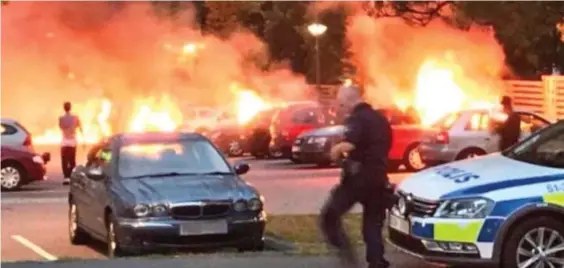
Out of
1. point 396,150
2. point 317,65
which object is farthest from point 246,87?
point 396,150

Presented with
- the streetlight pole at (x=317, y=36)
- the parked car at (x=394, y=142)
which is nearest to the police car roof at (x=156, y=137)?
the parked car at (x=394, y=142)

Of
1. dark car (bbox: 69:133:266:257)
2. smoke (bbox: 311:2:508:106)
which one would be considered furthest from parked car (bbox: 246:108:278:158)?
dark car (bbox: 69:133:266:257)

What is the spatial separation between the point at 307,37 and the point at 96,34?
11.1 metres

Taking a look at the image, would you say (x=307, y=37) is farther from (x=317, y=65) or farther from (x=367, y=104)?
(x=367, y=104)

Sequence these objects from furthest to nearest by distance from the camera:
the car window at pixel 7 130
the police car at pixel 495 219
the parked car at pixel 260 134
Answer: the parked car at pixel 260 134 < the car window at pixel 7 130 < the police car at pixel 495 219

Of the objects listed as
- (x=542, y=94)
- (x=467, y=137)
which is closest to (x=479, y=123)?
(x=467, y=137)

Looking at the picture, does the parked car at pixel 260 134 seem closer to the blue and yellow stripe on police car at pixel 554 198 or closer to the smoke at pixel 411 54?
the smoke at pixel 411 54

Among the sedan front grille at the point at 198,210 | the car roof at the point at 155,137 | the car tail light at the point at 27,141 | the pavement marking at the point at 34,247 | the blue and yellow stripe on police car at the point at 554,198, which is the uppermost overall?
the car roof at the point at 155,137

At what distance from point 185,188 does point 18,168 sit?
1030cm

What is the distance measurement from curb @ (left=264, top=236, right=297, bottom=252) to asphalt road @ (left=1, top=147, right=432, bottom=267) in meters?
1.60

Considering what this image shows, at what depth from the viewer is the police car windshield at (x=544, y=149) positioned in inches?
382

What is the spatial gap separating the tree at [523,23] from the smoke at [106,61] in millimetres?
10824

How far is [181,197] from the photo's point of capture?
1166cm

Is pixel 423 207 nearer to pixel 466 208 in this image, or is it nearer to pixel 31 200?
pixel 466 208
